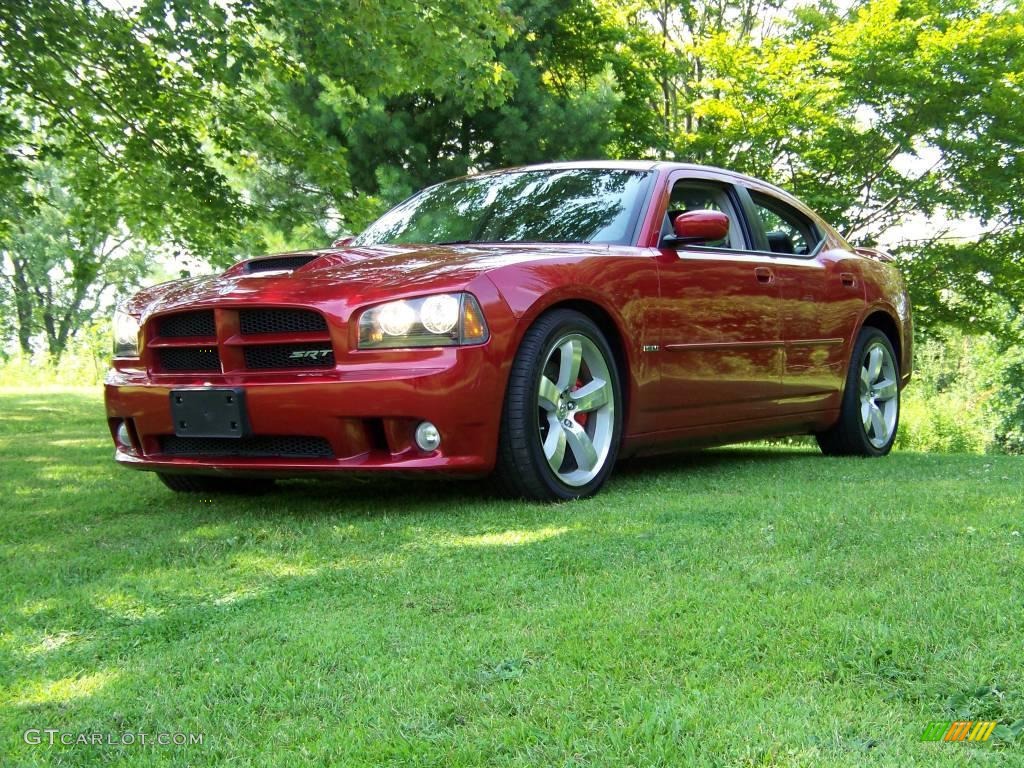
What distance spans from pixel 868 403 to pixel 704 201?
1.98 m

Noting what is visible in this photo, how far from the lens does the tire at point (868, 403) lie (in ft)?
21.5

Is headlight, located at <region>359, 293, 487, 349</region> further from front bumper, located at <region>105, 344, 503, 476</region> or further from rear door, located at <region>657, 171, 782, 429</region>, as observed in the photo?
rear door, located at <region>657, 171, 782, 429</region>

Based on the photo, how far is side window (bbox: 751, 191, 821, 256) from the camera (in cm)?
617

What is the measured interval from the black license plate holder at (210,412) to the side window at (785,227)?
3.27 m

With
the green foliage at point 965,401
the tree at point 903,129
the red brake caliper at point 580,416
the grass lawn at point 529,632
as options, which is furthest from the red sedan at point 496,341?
the tree at point 903,129

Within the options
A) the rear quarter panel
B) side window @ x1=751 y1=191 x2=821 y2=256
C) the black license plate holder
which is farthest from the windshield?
the rear quarter panel

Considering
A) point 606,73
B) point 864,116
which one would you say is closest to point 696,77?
point 606,73

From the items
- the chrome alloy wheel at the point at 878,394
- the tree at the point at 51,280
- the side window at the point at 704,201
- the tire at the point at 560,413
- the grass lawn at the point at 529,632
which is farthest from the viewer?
the tree at the point at 51,280

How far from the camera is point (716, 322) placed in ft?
17.3

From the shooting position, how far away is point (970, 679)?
2041 mm

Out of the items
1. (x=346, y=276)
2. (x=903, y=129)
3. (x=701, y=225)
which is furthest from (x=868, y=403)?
(x=903, y=129)

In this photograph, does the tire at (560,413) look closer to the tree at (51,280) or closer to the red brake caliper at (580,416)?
the red brake caliper at (580,416)

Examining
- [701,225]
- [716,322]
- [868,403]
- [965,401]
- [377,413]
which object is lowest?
[965,401]

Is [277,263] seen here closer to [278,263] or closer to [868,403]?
[278,263]
